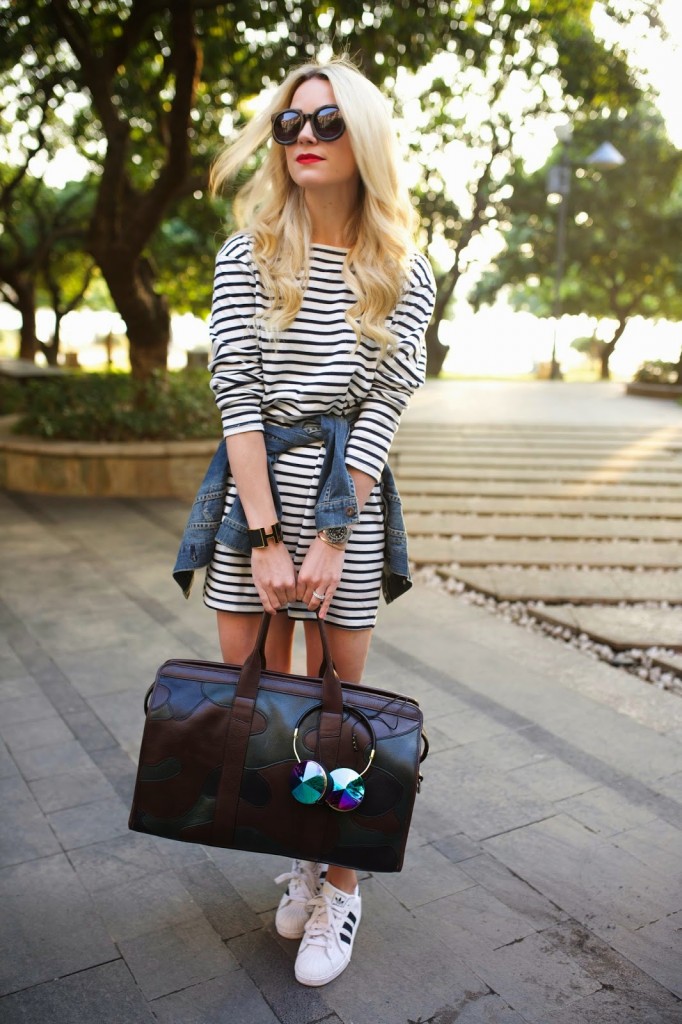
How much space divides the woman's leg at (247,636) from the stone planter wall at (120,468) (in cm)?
590

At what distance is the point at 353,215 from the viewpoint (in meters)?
2.21

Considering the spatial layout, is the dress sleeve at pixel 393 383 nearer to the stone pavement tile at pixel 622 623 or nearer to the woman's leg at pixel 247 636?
the woman's leg at pixel 247 636

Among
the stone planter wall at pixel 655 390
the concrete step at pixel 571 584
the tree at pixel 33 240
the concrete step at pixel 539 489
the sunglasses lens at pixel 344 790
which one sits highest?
the tree at pixel 33 240

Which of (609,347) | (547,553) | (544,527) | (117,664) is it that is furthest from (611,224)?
(117,664)

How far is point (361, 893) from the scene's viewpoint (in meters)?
2.57

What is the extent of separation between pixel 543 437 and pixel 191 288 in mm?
14821

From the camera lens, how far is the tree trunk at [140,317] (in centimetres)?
923

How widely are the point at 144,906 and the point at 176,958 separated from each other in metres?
0.25

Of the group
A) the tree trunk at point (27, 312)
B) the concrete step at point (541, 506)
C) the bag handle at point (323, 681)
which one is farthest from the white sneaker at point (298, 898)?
the tree trunk at point (27, 312)

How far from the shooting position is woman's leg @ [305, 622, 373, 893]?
7.26 ft

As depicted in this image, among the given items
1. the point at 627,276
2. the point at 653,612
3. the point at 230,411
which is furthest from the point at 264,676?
the point at 627,276

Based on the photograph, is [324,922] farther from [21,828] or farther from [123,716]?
[123,716]

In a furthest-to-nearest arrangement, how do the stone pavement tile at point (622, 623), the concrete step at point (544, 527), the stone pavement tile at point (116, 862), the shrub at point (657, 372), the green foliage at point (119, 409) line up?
the shrub at point (657, 372) → the green foliage at point (119, 409) → the concrete step at point (544, 527) → the stone pavement tile at point (622, 623) → the stone pavement tile at point (116, 862)

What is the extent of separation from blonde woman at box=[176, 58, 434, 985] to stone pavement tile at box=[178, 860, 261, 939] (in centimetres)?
23
